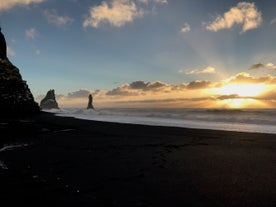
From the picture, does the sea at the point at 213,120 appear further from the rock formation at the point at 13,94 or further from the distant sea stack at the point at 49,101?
the distant sea stack at the point at 49,101

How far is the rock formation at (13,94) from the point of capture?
53.0m

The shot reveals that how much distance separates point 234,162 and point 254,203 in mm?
5191

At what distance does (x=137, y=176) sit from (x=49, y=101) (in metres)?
173

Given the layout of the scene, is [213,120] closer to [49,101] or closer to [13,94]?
[13,94]

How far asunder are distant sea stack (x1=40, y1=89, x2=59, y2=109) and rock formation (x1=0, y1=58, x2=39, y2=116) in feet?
361

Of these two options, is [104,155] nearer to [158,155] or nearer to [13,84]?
[158,155]

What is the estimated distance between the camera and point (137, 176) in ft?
33.2

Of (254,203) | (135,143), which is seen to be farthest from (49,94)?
(254,203)

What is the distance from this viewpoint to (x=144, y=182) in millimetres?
9336

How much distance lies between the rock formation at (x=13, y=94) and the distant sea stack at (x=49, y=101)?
11011cm

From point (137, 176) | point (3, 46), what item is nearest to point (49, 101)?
point (3, 46)

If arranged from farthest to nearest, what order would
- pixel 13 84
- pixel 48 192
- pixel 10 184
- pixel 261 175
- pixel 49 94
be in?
1. pixel 49 94
2. pixel 13 84
3. pixel 261 175
4. pixel 10 184
5. pixel 48 192

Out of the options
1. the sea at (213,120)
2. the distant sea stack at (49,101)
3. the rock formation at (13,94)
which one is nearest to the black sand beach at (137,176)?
the sea at (213,120)

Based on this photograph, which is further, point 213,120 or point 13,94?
point 13,94
